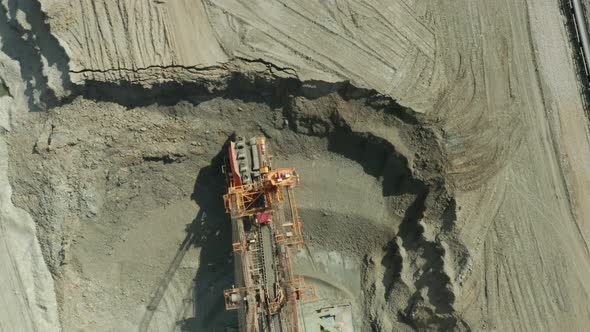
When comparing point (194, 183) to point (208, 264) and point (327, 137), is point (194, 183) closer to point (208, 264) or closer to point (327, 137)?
point (208, 264)

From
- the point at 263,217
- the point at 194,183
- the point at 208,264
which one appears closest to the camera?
the point at 263,217

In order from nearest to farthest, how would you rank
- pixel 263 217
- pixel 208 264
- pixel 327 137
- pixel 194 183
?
pixel 263 217, pixel 327 137, pixel 194 183, pixel 208 264

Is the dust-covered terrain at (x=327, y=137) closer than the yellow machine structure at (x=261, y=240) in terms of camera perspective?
→ No

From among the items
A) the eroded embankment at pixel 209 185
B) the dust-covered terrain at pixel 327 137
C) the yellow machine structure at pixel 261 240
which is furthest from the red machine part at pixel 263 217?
the dust-covered terrain at pixel 327 137

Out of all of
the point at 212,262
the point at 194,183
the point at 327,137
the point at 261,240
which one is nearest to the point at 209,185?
the point at 194,183

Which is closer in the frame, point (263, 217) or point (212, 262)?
point (263, 217)

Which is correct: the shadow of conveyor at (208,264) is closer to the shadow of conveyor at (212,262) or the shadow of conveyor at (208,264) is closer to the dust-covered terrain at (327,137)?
the shadow of conveyor at (212,262)

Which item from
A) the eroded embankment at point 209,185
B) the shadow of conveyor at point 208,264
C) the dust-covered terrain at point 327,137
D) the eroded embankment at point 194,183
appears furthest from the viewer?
the shadow of conveyor at point 208,264
